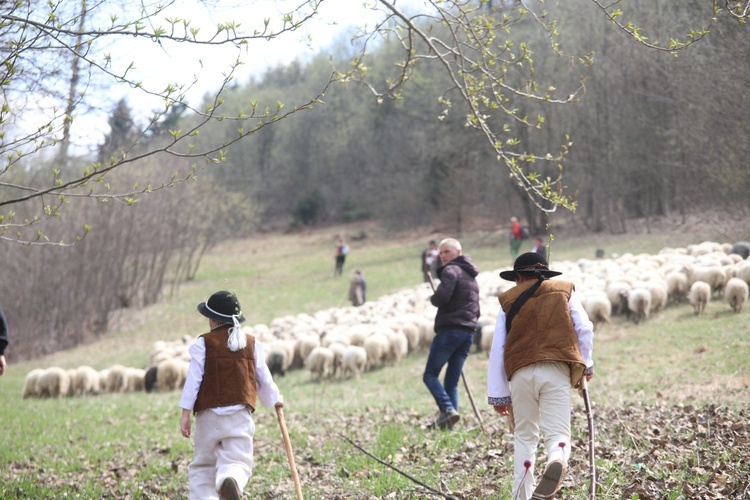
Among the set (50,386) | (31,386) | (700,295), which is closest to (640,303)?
(700,295)

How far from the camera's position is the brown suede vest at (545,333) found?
5148 mm

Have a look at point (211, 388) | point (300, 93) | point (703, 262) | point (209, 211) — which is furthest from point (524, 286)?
point (300, 93)

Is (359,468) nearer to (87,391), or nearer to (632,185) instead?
(87,391)

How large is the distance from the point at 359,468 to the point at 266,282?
29111mm

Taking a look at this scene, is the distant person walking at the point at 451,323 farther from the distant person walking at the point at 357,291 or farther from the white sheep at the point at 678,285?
the distant person walking at the point at 357,291

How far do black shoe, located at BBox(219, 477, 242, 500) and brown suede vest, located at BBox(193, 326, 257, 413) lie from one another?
55 cm

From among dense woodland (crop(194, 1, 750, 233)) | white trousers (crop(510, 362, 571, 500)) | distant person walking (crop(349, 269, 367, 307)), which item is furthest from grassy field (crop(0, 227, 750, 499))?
distant person walking (crop(349, 269, 367, 307))

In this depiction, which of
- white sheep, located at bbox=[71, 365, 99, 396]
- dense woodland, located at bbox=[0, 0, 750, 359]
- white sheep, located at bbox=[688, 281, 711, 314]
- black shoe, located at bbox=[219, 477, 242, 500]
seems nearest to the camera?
black shoe, located at bbox=[219, 477, 242, 500]

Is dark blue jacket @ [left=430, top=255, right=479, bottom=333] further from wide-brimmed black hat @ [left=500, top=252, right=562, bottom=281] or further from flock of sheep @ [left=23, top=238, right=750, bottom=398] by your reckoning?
flock of sheep @ [left=23, top=238, right=750, bottom=398]

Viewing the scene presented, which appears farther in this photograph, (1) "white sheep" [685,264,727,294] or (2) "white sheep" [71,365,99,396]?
(2) "white sheep" [71,365,99,396]

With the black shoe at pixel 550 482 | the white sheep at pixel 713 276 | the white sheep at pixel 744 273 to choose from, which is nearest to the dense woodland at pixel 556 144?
the white sheep at pixel 744 273

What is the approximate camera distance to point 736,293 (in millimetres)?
14016

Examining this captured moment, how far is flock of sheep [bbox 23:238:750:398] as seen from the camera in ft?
49.5

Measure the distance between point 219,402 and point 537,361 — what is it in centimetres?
216
